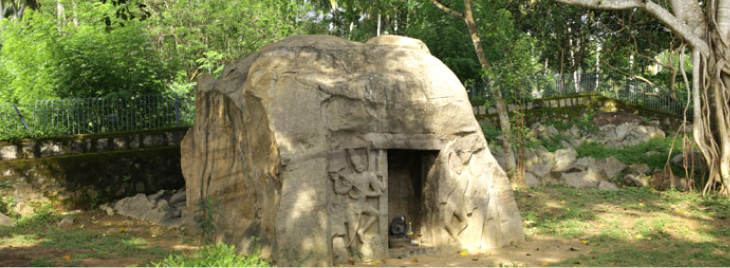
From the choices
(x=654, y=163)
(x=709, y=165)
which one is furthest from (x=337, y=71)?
(x=654, y=163)

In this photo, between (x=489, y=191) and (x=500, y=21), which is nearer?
(x=489, y=191)

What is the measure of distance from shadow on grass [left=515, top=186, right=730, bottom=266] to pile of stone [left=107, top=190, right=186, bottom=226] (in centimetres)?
634

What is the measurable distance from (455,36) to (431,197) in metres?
9.19

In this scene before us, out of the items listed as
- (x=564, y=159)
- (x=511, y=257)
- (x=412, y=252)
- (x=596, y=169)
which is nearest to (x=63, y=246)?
(x=412, y=252)

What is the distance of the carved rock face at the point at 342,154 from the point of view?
24.4ft

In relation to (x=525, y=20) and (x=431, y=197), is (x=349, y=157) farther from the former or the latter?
(x=525, y=20)

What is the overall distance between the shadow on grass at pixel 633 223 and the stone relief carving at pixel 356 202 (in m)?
2.35

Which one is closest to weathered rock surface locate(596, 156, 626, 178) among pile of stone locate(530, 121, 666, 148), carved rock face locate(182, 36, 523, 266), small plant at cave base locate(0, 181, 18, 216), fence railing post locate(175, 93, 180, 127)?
pile of stone locate(530, 121, 666, 148)

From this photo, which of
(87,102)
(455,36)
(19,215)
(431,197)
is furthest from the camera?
(455,36)

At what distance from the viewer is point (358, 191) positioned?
778cm

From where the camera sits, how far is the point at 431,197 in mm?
8594

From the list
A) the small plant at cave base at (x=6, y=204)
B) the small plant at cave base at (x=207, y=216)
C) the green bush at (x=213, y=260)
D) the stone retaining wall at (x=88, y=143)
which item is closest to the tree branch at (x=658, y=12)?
the small plant at cave base at (x=207, y=216)

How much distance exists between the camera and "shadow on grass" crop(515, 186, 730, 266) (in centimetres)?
777

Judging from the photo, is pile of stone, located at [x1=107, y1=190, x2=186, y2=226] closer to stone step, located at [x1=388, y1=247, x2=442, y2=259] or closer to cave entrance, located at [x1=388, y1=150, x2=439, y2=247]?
cave entrance, located at [x1=388, y1=150, x2=439, y2=247]
